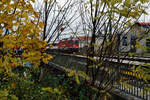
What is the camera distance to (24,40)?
288cm

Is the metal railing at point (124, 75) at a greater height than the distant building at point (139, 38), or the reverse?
the distant building at point (139, 38)

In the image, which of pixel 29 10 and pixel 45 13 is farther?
pixel 45 13

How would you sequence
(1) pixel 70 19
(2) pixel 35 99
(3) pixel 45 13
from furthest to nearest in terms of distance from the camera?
(3) pixel 45 13, (1) pixel 70 19, (2) pixel 35 99

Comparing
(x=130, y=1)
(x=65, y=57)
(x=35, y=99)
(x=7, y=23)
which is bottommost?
(x=35, y=99)

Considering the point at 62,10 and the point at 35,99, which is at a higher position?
the point at 62,10

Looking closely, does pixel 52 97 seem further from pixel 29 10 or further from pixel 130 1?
pixel 130 1

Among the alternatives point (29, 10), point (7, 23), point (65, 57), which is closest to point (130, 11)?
point (29, 10)

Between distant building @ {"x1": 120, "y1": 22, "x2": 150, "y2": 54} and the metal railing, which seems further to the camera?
the metal railing

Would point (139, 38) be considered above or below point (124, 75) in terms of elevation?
above

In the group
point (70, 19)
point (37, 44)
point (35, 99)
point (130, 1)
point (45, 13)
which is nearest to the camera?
point (130, 1)

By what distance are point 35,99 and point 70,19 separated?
3.16m

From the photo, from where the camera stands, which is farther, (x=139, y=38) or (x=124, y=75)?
A: (x=124, y=75)

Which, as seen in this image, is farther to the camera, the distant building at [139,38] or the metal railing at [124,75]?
the metal railing at [124,75]

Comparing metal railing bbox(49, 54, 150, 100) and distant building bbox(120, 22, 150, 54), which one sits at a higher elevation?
distant building bbox(120, 22, 150, 54)
